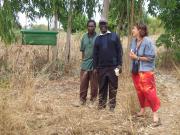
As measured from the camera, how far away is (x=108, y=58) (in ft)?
30.1

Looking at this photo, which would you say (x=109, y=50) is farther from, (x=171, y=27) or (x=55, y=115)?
(x=171, y=27)

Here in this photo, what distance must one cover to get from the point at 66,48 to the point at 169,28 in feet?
14.6

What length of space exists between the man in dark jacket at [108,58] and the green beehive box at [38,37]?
16.6ft

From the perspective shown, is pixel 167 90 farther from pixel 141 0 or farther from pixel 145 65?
pixel 145 65

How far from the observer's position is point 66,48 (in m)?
15.3

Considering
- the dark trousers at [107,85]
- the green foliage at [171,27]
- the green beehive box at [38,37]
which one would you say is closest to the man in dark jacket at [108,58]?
the dark trousers at [107,85]

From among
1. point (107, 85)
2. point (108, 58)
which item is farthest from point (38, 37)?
point (108, 58)

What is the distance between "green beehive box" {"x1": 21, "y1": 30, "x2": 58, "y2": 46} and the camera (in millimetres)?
14074

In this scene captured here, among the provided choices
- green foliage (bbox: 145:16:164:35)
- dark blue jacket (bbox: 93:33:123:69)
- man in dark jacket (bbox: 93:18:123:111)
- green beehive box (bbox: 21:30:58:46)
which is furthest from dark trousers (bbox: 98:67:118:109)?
green foliage (bbox: 145:16:164:35)

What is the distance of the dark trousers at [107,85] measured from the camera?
919cm

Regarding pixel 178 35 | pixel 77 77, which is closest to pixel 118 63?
pixel 77 77

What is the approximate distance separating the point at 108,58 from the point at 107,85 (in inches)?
21.1

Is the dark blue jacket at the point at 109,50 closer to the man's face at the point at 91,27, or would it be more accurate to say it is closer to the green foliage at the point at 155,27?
the man's face at the point at 91,27

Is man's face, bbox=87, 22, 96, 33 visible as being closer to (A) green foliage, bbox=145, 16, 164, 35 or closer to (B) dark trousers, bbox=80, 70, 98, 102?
(B) dark trousers, bbox=80, 70, 98, 102
